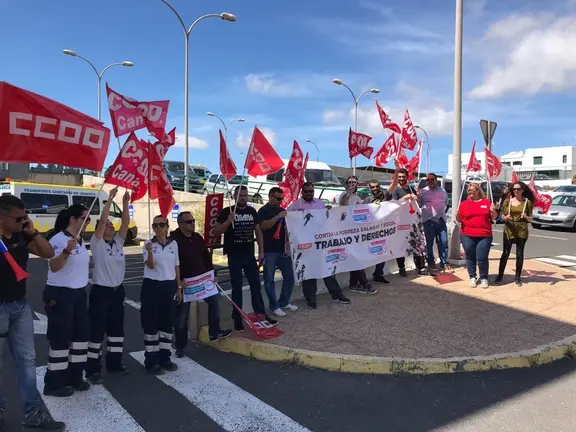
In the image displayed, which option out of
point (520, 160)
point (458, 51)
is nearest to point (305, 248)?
point (458, 51)

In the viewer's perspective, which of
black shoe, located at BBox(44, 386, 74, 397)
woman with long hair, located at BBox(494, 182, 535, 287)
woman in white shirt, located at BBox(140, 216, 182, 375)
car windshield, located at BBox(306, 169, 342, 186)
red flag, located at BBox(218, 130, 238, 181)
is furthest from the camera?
car windshield, located at BBox(306, 169, 342, 186)

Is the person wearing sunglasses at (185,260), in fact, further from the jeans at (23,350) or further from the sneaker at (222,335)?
the jeans at (23,350)

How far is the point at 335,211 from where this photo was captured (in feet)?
26.2

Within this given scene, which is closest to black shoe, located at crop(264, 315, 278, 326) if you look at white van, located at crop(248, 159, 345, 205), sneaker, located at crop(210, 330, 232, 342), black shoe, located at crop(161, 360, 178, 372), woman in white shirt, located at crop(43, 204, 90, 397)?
sneaker, located at crop(210, 330, 232, 342)

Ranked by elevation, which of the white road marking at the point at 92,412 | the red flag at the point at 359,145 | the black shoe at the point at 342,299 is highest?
the red flag at the point at 359,145

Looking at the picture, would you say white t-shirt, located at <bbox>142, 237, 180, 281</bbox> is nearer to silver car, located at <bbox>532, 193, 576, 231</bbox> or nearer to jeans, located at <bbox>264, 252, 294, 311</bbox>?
jeans, located at <bbox>264, 252, 294, 311</bbox>

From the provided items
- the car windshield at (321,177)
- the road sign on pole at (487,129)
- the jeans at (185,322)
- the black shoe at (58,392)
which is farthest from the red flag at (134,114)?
the car windshield at (321,177)

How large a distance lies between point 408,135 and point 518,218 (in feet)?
8.98

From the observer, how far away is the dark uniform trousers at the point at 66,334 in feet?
14.3

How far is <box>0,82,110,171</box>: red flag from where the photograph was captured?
4.22 m

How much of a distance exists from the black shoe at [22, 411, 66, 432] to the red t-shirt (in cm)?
671

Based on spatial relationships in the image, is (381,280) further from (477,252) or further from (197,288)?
(197,288)

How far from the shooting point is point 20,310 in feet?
12.5

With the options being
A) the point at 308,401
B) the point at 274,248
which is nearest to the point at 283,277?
the point at 274,248
